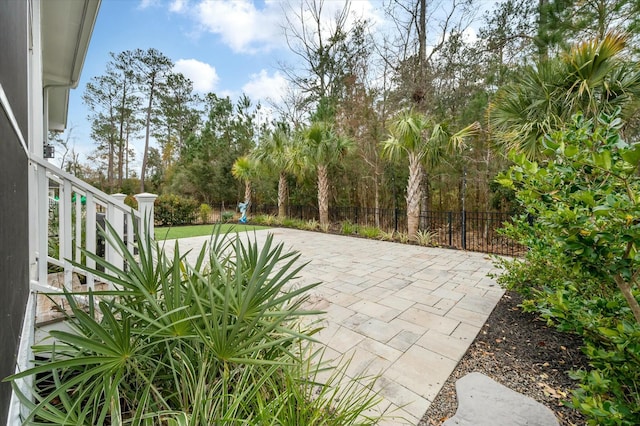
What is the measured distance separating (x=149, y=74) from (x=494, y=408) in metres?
22.2

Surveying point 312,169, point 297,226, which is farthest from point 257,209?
point 312,169

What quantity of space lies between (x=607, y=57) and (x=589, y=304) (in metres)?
4.00

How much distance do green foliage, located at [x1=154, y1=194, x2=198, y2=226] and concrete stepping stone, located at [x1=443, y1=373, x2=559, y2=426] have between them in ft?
39.0

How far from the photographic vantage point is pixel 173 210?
37.9 feet

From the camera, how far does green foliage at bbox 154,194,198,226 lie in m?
11.3

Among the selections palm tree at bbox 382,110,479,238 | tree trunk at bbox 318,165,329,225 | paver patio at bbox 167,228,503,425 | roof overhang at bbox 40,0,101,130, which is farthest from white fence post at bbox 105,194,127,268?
tree trunk at bbox 318,165,329,225

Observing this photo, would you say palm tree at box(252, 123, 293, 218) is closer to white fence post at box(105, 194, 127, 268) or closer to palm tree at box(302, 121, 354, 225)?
palm tree at box(302, 121, 354, 225)

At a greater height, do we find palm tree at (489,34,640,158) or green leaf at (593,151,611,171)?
palm tree at (489,34,640,158)

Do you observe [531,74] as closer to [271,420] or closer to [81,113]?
[271,420]

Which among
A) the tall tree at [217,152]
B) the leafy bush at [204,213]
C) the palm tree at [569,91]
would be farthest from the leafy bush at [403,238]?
the tall tree at [217,152]

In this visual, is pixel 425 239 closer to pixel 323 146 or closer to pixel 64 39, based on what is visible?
pixel 323 146

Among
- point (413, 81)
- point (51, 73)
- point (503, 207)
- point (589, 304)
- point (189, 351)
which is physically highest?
point (413, 81)

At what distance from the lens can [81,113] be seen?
17.4 metres

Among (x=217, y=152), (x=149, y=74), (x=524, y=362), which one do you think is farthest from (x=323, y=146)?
(x=149, y=74)
